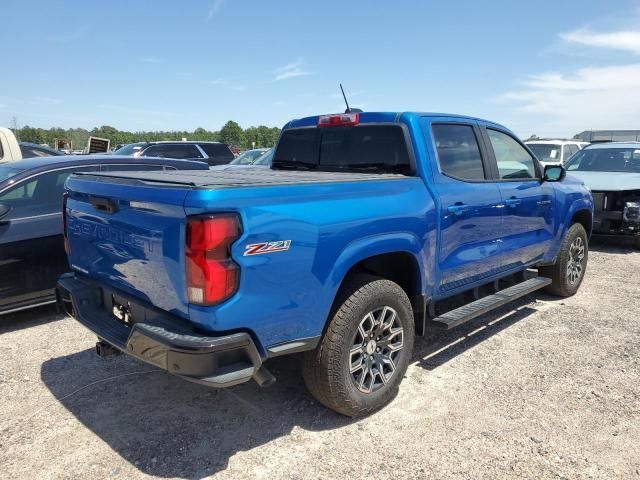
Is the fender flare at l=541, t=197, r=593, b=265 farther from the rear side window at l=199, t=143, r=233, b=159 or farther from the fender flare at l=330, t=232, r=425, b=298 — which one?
the rear side window at l=199, t=143, r=233, b=159

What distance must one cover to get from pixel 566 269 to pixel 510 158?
1784mm

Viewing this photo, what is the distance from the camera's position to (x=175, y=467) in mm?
2730

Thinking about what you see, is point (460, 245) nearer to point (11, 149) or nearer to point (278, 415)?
point (278, 415)

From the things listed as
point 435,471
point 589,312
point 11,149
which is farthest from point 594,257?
point 11,149

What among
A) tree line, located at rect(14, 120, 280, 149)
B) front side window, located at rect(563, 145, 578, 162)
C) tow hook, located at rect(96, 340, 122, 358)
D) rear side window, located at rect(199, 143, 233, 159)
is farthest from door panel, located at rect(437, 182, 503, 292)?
tree line, located at rect(14, 120, 280, 149)

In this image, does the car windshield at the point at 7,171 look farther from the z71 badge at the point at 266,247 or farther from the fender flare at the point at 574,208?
the fender flare at the point at 574,208

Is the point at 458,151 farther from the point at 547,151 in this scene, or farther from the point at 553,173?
the point at 547,151

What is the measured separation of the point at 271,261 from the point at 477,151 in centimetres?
256

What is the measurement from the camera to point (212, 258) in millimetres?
2350

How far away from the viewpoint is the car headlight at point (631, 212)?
7.95 metres

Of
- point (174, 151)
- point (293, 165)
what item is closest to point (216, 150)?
point (174, 151)

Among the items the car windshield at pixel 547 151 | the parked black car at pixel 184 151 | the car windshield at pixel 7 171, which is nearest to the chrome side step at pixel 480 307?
the car windshield at pixel 7 171

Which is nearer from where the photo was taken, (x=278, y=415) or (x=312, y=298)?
(x=312, y=298)

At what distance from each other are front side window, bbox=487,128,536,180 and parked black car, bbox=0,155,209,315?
4229 millimetres
